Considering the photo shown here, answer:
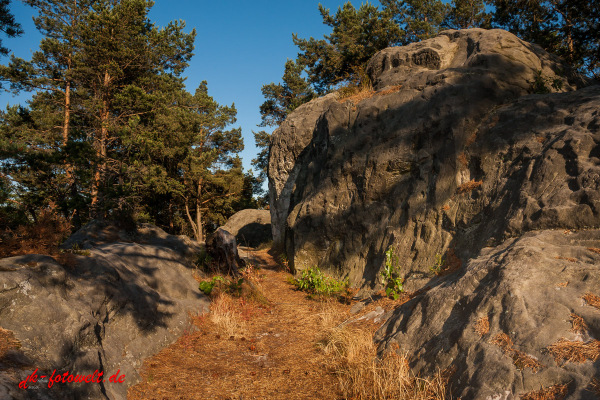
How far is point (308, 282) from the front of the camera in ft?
36.1

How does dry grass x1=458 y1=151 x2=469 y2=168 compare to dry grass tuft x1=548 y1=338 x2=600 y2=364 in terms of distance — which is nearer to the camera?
dry grass tuft x1=548 y1=338 x2=600 y2=364

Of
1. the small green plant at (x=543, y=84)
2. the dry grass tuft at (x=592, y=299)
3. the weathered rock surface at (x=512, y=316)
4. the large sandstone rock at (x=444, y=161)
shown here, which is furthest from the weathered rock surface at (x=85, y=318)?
the small green plant at (x=543, y=84)

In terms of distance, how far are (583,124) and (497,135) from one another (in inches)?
65.4

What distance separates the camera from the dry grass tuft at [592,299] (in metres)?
3.99

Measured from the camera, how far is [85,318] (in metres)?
4.88

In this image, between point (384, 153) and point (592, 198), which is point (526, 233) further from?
point (384, 153)

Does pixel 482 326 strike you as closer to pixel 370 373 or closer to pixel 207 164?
pixel 370 373

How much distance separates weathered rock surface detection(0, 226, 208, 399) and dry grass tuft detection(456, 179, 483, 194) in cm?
660

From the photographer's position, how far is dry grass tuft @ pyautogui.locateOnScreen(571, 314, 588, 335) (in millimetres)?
3803

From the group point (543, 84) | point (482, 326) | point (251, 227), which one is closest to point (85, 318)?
point (482, 326)

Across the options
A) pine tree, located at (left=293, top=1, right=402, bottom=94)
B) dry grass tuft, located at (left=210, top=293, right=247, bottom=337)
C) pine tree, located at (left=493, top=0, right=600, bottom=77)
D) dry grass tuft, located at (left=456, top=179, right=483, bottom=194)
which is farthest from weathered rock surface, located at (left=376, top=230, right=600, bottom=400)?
pine tree, located at (left=293, top=1, right=402, bottom=94)

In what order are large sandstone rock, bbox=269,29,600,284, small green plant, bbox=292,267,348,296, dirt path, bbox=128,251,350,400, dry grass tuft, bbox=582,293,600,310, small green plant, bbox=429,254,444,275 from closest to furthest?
dry grass tuft, bbox=582,293,600,310 < dirt path, bbox=128,251,350,400 < large sandstone rock, bbox=269,29,600,284 < small green plant, bbox=429,254,444,275 < small green plant, bbox=292,267,348,296

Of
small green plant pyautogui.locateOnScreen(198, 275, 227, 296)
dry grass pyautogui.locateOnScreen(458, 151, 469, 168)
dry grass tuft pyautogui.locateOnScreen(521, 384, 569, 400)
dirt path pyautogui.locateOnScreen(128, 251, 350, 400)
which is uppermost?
dry grass pyautogui.locateOnScreen(458, 151, 469, 168)

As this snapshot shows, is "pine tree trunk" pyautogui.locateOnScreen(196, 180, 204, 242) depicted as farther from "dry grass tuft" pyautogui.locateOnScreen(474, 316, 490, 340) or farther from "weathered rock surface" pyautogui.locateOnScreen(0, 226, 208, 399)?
"dry grass tuft" pyautogui.locateOnScreen(474, 316, 490, 340)
